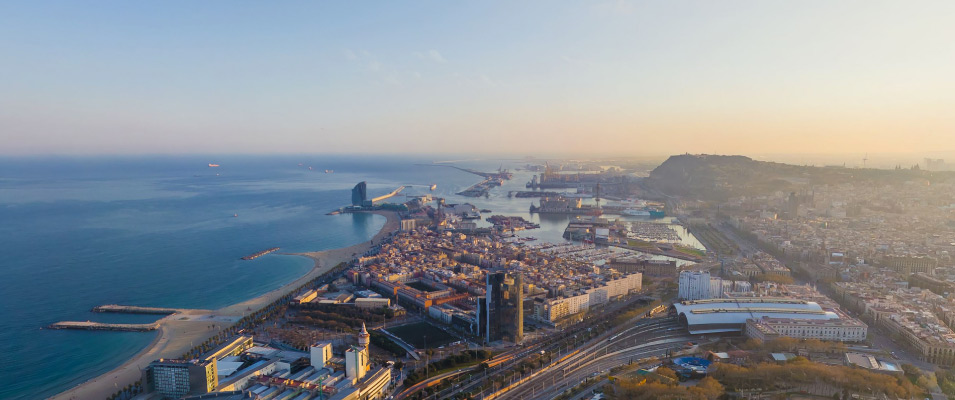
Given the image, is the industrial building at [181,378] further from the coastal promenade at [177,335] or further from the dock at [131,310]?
the dock at [131,310]

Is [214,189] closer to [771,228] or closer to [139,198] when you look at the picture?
[139,198]

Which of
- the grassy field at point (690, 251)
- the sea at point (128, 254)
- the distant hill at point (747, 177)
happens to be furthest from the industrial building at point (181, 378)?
the distant hill at point (747, 177)

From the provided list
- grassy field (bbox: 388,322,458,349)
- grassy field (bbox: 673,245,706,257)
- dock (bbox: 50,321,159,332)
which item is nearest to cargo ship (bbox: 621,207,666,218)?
grassy field (bbox: 673,245,706,257)

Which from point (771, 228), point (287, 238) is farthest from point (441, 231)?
point (771, 228)

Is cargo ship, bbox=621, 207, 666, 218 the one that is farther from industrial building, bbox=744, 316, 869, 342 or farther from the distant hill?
industrial building, bbox=744, 316, 869, 342

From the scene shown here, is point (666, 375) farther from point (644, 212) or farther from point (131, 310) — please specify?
point (644, 212)

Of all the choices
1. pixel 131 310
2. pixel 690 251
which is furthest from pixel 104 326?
pixel 690 251
